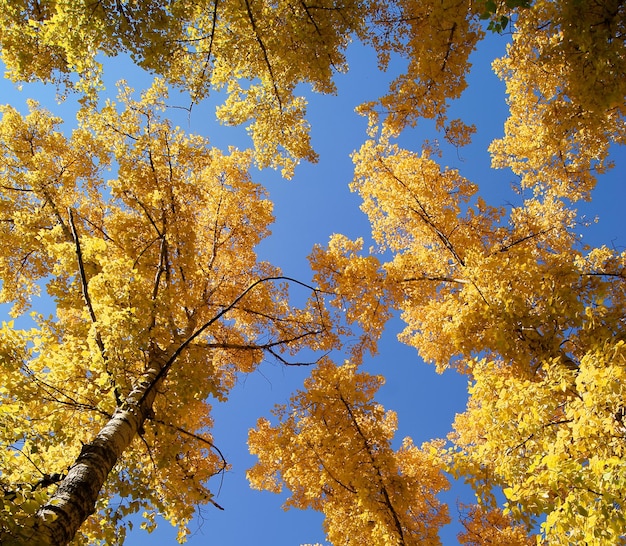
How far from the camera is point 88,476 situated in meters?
3.00

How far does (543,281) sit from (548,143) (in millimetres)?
2752

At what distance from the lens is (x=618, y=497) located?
2.30m

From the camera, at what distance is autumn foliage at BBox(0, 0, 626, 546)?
10.7ft

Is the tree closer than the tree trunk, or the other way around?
the tree trunk

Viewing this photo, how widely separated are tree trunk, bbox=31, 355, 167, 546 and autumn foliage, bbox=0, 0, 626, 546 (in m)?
0.02

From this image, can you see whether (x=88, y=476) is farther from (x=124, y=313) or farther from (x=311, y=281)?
(x=311, y=281)

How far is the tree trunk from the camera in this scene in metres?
2.40

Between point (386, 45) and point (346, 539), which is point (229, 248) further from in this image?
point (346, 539)

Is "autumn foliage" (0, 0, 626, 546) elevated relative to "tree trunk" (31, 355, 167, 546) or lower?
elevated

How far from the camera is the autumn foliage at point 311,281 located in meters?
3.27

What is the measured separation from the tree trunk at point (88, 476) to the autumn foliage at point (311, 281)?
0.02 m

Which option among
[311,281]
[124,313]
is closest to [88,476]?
[124,313]

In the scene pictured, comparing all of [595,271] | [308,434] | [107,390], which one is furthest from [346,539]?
[595,271]

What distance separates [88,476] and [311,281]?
5128 mm
